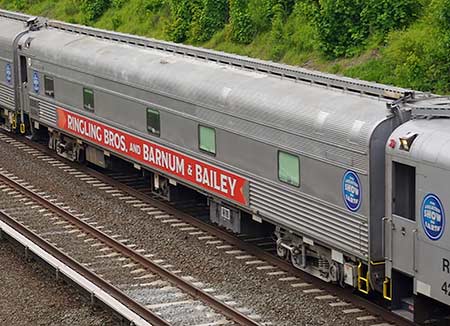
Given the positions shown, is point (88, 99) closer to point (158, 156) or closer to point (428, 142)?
point (158, 156)

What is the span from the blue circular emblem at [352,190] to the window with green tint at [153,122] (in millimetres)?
6684

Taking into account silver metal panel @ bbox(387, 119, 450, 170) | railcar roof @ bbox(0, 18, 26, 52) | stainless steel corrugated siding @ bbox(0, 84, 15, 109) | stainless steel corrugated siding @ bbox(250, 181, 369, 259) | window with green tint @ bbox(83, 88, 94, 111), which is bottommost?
stainless steel corrugated siding @ bbox(0, 84, 15, 109)

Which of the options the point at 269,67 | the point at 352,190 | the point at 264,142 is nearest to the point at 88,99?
the point at 269,67

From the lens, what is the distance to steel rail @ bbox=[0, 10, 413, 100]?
16.4 metres

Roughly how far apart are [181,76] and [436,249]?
8203 millimetres

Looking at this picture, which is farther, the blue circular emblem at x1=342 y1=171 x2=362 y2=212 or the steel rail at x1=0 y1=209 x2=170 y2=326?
the steel rail at x1=0 y1=209 x2=170 y2=326

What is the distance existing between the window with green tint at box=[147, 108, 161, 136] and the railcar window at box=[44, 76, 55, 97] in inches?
209

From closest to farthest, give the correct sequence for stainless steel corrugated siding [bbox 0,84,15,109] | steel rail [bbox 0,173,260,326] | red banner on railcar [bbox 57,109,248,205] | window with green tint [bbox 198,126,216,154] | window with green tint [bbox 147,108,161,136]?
steel rail [bbox 0,173,260,326]
red banner on railcar [bbox 57,109,248,205]
window with green tint [bbox 198,126,216,154]
window with green tint [bbox 147,108,161,136]
stainless steel corrugated siding [bbox 0,84,15,109]

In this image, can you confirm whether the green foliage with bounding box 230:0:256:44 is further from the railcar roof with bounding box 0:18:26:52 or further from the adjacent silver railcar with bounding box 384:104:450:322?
the adjacent silver railcar with bounding box 384:104:450:322

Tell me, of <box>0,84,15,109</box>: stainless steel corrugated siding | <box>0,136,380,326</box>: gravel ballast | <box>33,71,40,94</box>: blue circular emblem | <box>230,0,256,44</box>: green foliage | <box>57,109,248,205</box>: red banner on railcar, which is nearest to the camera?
<box>0,136,380,326</box>: gravel ballast

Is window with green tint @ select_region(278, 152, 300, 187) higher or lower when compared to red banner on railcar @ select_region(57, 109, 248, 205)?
higher

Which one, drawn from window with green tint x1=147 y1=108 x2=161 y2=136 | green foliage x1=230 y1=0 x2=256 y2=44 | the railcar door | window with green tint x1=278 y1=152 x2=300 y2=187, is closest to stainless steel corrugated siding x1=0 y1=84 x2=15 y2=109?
window with green tint x1=147 y1=108 x2=161 y2=136

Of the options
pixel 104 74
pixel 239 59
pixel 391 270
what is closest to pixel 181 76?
pixel 239 59

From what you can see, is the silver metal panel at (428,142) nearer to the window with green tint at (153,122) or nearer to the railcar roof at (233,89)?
the railcar roof at (233,89)
